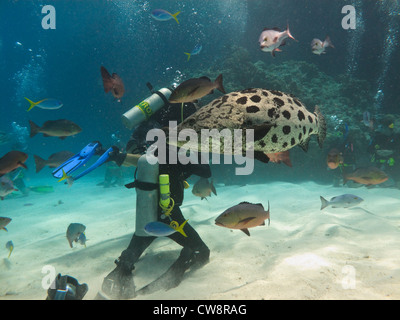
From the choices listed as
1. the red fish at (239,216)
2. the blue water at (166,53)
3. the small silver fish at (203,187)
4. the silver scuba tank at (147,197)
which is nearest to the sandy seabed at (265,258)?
the red fish at (239,216)

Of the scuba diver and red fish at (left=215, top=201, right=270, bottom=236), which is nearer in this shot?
red fish at (left=215, top=201, right=270, bottom=236)

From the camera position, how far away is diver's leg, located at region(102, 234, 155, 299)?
2834mm

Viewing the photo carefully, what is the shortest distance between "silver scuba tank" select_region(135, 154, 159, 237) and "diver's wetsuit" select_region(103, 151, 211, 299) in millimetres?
120

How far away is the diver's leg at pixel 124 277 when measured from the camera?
2834 mm

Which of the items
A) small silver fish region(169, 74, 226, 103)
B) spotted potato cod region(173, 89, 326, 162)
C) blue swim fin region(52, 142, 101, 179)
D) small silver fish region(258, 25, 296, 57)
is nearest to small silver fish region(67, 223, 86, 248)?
blue swim fin region(52, 142, 101, 179)

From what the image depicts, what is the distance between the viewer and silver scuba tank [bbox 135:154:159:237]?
328 cm

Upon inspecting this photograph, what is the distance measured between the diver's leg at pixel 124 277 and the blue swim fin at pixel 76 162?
1997 mm

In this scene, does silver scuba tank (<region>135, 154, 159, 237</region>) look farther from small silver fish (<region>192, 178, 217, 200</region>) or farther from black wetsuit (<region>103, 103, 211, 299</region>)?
small silver fish (<region>192, 178, 217, 200</region>)

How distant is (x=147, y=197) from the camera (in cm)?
329

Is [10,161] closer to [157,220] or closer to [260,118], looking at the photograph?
[157,220]

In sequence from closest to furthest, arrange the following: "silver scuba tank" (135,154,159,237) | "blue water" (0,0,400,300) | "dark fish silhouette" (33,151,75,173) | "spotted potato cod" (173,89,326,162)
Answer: "spotted potato cod" (173,89,326,162)
"silver scuba tank" (135,154,159,237)
"dark fish silhouette" (33,151,75,173)
"blue water" (0,0,400,300)

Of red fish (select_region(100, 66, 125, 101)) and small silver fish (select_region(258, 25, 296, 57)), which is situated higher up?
small silver fish (select_region(258, 25, 296, 57))

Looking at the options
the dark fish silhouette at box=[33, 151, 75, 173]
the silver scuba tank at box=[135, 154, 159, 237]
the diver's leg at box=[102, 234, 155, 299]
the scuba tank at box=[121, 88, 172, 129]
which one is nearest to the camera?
the diver's leg at box=[102, 234, 155, 299]

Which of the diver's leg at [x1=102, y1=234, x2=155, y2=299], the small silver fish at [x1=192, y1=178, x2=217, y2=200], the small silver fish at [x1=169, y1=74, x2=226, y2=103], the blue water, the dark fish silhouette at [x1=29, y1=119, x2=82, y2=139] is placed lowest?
the diver's leg at [x1=102, y1=234, x2=155, y2=299]
